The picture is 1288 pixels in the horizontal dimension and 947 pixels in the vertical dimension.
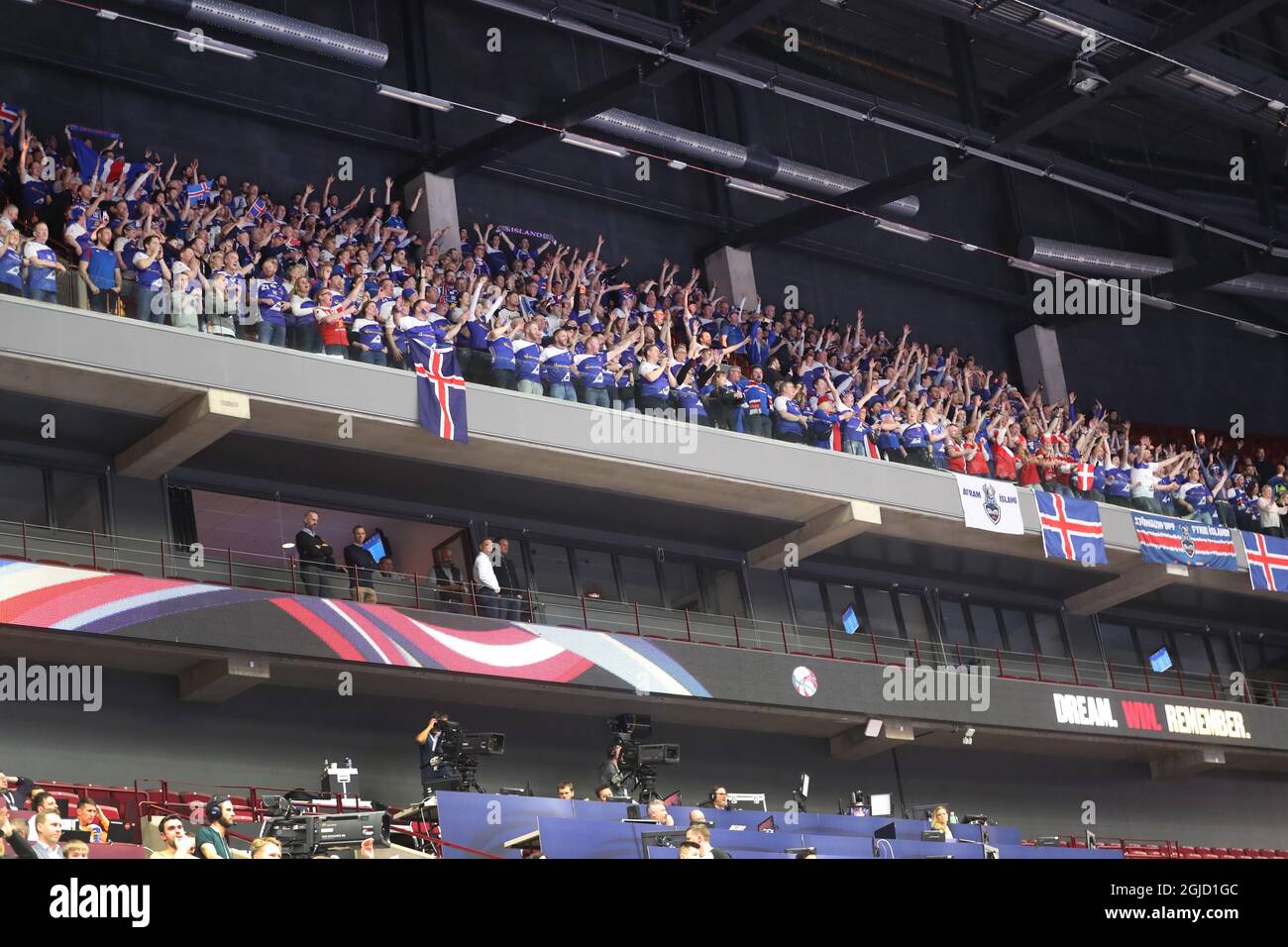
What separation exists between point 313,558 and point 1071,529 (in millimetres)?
10679

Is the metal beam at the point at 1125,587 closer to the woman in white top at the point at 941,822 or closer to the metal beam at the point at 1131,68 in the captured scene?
the metal beam at the point at 1131,68

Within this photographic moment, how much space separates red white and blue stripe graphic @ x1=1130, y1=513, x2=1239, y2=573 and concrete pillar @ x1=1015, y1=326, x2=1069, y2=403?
15.5ft

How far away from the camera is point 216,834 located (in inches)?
440

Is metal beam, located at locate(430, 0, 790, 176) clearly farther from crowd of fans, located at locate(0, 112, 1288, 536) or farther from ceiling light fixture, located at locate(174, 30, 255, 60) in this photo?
ceiling light fixture, located at locate(174, 30, 255, 60)

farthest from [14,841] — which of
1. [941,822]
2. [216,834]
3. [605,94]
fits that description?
[605,94]

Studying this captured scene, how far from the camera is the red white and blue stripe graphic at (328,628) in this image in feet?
46.3

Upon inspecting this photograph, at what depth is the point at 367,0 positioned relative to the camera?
2164cm

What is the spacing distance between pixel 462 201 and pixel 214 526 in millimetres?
6776

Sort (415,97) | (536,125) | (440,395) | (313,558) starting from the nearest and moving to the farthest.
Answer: (313,558), (440,395), (415,97), (536,125)

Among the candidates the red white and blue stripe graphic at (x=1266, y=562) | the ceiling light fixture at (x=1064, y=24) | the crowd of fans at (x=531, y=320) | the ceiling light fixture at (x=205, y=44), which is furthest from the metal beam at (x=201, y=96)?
the red white and blue stripe graphic at (x=1266, y=562)

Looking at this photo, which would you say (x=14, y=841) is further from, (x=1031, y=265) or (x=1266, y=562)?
(x=1031, y=265)
